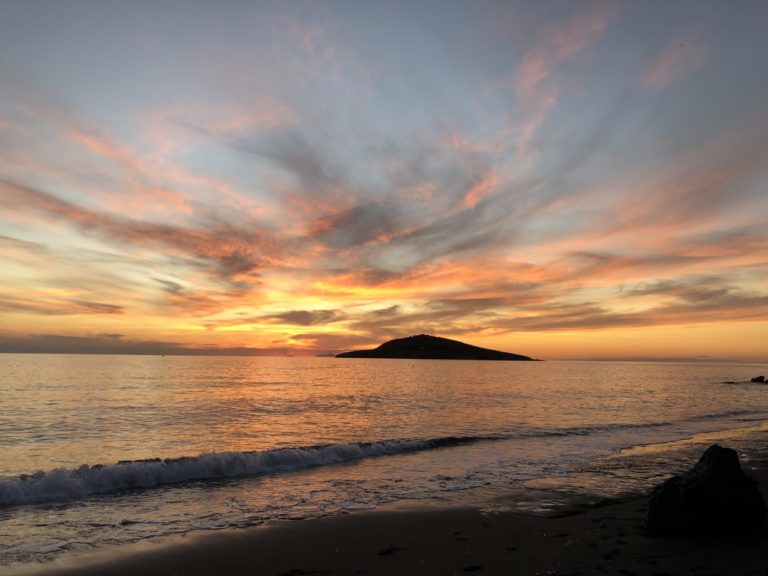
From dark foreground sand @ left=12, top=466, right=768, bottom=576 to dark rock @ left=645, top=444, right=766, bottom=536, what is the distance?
338 millimetres

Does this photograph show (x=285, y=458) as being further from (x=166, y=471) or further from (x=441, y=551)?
(x=441, y=551)

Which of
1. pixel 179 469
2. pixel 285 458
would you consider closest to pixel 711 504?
pixel 285 458

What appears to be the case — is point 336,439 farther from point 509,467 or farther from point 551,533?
point 551,533

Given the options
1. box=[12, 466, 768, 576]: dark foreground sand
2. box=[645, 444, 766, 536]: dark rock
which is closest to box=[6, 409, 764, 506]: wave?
box=[12, 466, 768, 576]: dark foreground sand

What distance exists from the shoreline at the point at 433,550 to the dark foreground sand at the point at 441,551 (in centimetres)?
2

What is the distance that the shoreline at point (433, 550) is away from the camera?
29.8ft

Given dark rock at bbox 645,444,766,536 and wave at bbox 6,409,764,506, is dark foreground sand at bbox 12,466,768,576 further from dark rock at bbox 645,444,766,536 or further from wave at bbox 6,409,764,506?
wave at bbox 6,409,764,506

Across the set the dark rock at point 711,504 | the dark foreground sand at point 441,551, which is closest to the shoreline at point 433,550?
the dark foreground sand at point 441,551

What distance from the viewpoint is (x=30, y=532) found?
11.9 meters

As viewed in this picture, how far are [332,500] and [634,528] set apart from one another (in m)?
8.40

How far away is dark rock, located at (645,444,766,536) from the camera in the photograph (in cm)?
1023

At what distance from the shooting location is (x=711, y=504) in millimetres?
10344

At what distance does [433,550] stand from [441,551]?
184 mm

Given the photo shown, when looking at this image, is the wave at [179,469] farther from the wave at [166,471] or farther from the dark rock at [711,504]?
the dark rock at [711,504]
